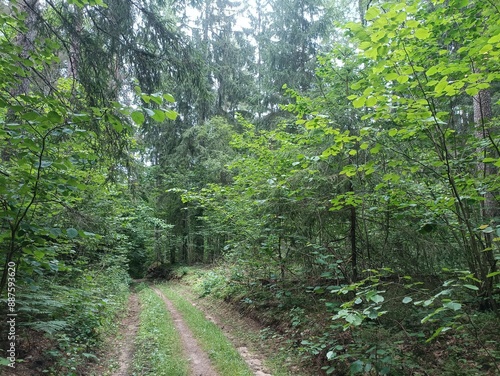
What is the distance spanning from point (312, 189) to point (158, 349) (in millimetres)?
4821

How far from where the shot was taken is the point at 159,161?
75.7ft

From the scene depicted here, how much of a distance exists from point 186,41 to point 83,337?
6.91 m

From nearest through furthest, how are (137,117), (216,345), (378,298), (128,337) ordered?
(137,117), (378,298), (216,345), (128,337)

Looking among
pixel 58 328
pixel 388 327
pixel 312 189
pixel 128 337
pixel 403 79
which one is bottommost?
pixel 128 337

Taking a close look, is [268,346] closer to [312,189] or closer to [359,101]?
[312,189]

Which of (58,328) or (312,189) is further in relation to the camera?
(312,189)

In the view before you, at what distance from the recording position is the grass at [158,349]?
543 centimetres

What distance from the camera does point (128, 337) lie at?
7777 millimetres

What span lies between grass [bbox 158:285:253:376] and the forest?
144 mm

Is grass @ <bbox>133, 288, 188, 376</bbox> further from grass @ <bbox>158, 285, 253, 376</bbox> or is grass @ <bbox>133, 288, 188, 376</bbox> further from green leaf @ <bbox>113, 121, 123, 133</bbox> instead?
green leaf @ <bbox>113, 121, 123, 133</bbox>

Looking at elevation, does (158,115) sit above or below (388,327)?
above

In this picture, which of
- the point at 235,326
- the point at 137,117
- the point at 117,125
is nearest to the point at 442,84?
the point at 137,117

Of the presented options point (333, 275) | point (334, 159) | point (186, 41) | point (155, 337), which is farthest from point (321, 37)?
point (155, 337)

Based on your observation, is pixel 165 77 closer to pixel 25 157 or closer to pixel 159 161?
pixel 25 157
